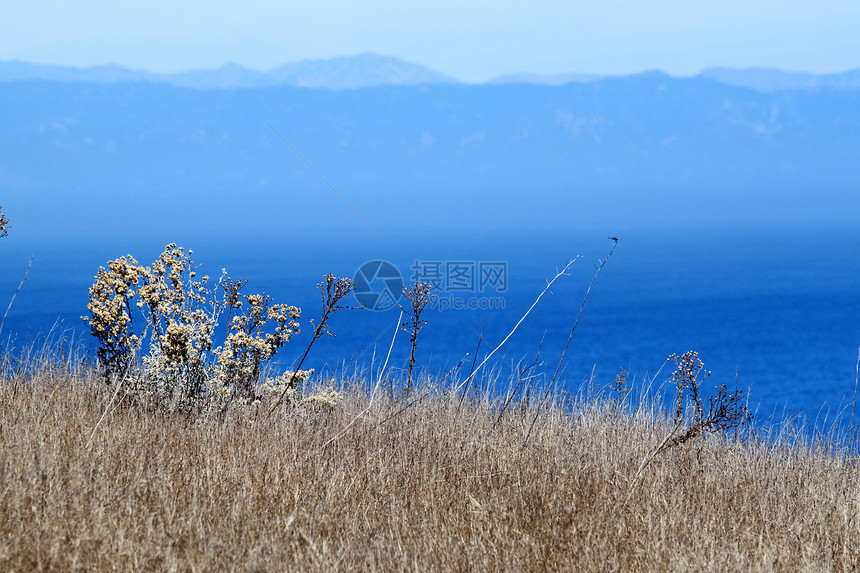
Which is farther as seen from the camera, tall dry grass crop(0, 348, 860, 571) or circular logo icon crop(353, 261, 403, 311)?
circular logo icon crop(353, 261, 403, 311)

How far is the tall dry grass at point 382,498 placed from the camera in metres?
2.71

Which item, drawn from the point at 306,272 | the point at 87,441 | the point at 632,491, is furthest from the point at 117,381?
the point at 306,272

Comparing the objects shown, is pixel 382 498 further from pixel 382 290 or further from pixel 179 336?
pixel 382 290

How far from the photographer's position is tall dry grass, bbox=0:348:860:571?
2.71 m

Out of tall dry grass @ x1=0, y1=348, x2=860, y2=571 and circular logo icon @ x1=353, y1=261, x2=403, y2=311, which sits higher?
circular logo icon @ x1=353, y1=261, x2=403, y2=311

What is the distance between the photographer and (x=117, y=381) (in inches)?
189

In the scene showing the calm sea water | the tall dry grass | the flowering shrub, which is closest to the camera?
the tall dry grass

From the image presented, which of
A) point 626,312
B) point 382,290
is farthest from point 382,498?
point 626,312

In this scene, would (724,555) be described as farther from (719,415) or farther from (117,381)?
(117,381)

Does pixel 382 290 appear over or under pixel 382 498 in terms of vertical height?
over

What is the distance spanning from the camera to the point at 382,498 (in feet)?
11.0

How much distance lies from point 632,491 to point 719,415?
0.84 meters

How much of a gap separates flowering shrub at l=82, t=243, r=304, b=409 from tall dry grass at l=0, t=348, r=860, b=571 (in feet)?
0.82

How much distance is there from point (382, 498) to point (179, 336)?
6.89 ft
